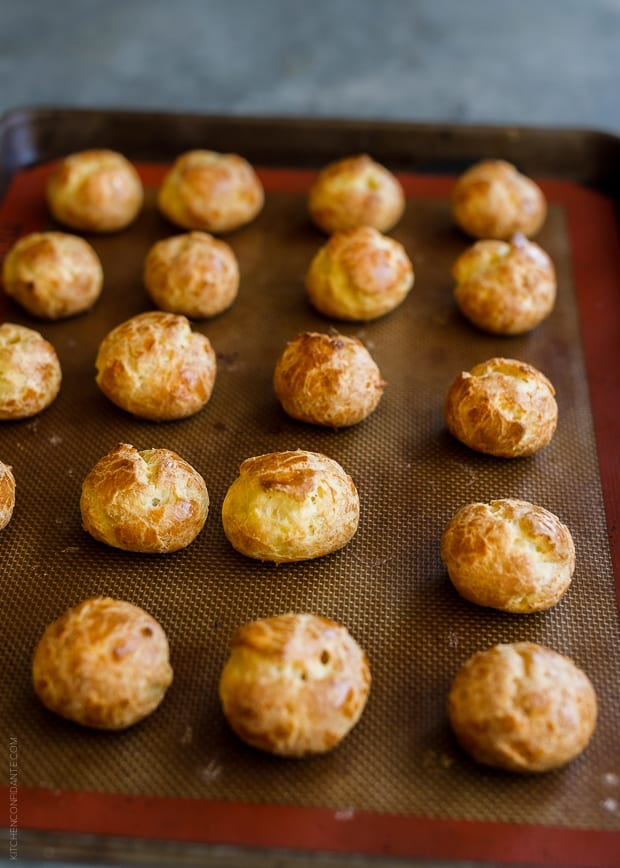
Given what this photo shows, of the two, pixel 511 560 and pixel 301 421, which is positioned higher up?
pixel 511 560

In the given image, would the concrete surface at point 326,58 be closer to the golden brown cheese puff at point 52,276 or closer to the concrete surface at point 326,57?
the concrete surface at point 326,57

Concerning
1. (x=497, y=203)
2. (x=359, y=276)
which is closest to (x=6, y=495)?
(x=359, y=276)

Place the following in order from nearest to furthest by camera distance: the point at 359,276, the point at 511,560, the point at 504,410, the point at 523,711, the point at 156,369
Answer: the point at 523,711 → the point at 511,560 → the point at 504,410 → the point at 156,369 → the point at 359,276

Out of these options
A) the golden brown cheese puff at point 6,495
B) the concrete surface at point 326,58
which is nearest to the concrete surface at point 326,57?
the concrete surface at point 326,58

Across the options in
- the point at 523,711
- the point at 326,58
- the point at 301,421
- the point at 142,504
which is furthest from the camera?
the point at 326,58

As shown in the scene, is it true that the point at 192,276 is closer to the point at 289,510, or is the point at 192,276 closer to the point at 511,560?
the point at 289,510

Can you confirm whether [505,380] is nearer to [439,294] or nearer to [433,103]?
[439,294]

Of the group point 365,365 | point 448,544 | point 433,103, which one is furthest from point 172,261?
point 433,103
